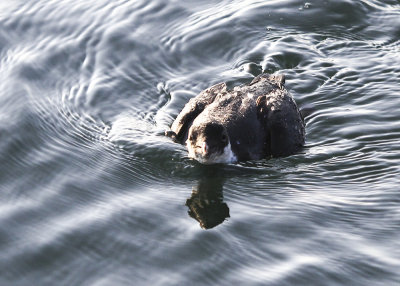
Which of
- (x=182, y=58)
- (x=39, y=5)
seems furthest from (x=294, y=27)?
(x=39, y=5)

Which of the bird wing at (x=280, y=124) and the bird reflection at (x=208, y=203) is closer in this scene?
the bird reflection at (x=208, y=203)

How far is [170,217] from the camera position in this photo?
929cm

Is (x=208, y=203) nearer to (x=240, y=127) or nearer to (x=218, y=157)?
(x=218, y=157)

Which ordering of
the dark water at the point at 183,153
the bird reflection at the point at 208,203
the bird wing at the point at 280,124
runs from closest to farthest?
1. the dark water at the point at 183,153
2. the bird reflection at the point at 208,203
3. the bird wing at the point at 280,124

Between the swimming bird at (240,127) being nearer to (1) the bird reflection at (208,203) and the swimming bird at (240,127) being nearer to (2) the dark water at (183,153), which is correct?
(2) the dark water at (183,153)

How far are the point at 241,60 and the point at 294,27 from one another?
156 cm

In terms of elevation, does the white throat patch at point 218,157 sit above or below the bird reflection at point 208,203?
above

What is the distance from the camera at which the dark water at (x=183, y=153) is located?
8375mm

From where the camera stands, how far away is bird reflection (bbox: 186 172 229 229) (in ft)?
30.8

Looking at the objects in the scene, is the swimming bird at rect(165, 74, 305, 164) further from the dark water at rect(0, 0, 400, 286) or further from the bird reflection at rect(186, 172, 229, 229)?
the bird reflection at rect(186, 172, 229, 229)

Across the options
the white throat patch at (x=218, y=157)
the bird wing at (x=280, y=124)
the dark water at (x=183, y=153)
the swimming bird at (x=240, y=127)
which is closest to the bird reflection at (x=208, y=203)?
the dark water at (x=183, y=153)

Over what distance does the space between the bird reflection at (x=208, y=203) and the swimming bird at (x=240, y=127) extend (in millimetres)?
323

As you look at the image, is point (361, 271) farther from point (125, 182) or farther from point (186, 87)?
point (186, 87)

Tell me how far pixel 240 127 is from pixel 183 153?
84 cm
